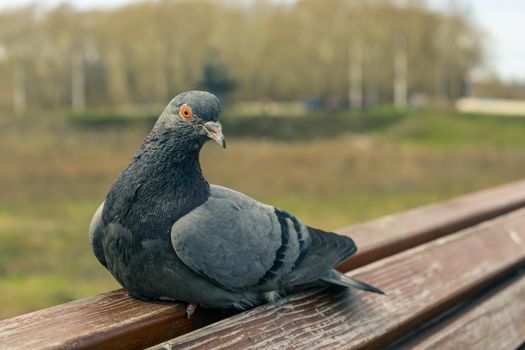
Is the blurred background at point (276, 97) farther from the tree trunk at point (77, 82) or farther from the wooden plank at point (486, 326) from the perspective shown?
the wooden plank at point (486, 326)

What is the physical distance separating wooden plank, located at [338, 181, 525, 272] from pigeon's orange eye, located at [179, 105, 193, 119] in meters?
0.70

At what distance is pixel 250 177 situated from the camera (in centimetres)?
1955

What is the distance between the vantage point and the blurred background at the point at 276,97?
769 inches

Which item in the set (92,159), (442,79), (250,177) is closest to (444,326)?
(250,177)

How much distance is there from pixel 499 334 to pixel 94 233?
3.92 feet

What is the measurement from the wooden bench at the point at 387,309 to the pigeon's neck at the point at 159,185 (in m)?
0.20

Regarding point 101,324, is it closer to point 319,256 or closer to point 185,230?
point 185,230

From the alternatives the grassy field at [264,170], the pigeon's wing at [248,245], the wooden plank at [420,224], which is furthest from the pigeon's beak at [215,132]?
the grassy field at [264,170]

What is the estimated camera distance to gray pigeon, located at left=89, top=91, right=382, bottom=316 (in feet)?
4.60

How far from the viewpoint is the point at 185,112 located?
4.72ft

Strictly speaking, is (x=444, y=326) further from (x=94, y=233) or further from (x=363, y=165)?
(x=363, y=165)

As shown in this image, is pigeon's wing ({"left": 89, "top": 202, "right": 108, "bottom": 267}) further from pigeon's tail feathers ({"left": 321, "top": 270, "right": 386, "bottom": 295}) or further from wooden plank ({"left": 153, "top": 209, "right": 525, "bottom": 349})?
pigeon's tail feathers ({"left": 321, "top": 270, "right": 386, "bottom": 295})

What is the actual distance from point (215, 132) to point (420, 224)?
111 centimetres

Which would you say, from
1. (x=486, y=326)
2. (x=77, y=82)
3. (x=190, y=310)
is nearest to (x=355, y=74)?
(x=77, y=82)
